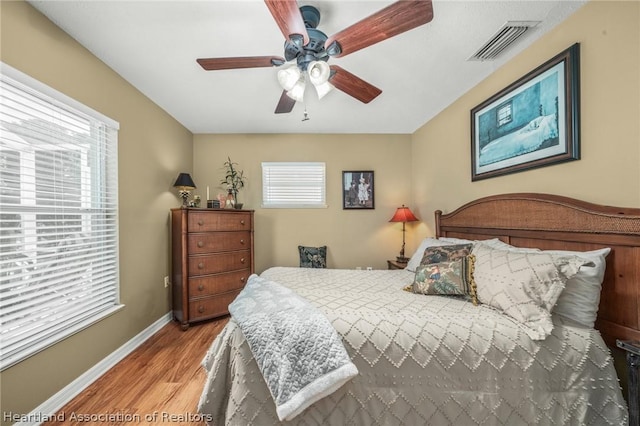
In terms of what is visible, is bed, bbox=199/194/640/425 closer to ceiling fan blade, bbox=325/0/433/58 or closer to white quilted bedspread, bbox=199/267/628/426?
white quilted bedspread, bbox=199/267/628/426

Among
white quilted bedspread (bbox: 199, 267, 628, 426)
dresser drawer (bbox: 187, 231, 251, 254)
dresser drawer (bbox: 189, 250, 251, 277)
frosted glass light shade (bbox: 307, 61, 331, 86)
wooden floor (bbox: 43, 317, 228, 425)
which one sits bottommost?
wooden floor (bbox: 43, 317, 228, 425)

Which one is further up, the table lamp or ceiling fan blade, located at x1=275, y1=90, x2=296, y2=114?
ceiling fan blade, located at x1=275, y1=90, x2=296, y2=114

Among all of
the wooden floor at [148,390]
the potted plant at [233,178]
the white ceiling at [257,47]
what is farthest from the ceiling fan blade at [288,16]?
the potted plant at [233,178]

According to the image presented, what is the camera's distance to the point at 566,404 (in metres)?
1.16

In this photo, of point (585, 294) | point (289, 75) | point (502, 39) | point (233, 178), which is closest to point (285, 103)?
point (289, 75)

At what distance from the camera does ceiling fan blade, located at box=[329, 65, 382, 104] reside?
1.69 meters

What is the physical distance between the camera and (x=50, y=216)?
1.59 m

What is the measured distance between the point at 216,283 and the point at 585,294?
3.12 m

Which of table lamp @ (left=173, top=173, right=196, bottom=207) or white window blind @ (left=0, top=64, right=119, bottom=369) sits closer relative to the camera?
white window blind @ (left=0, top=64, right=119, bottom=369)

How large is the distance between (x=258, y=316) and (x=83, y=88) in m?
2.20

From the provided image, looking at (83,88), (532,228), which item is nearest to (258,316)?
(532,228)

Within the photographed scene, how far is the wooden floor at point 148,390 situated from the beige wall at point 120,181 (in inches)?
7.3

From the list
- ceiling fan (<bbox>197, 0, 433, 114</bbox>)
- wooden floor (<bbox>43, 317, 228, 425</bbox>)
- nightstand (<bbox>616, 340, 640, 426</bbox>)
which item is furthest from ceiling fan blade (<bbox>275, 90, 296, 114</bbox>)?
nightstand (<bbox>616, 340, 640, 426</bbox>)

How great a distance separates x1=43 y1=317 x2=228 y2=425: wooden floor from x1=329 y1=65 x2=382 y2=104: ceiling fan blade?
8.09 feet
